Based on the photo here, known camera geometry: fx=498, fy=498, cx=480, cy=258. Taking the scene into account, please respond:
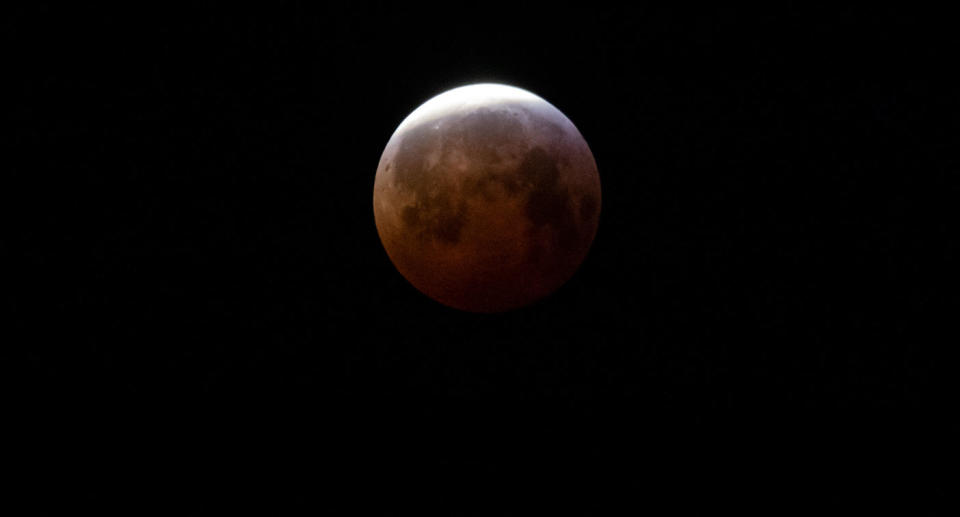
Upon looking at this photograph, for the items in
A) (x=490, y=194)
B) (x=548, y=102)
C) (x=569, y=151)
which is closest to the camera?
(x=490, y=194)

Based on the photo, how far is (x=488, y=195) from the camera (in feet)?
10.4

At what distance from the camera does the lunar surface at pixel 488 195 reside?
10.5 feet

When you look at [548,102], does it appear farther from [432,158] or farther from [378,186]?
[378,186]

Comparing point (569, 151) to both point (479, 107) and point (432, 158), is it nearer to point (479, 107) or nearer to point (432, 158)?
point (479, 107)

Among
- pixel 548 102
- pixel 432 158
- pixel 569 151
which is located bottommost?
pixel 432 158

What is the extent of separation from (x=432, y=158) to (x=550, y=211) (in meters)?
0.85

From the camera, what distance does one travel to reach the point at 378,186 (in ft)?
12.0

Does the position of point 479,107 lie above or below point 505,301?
above

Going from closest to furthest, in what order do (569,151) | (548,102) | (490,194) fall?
(490,194)
(569,151)
(548,102)

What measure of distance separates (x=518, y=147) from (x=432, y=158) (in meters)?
0.57

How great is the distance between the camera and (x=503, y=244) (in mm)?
3256

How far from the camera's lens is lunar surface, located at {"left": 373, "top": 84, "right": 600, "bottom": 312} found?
3209 mm

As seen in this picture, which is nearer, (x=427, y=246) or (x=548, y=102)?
(x=427, y=246)

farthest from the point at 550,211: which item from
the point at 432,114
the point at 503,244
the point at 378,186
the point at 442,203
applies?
the point at 378,186
